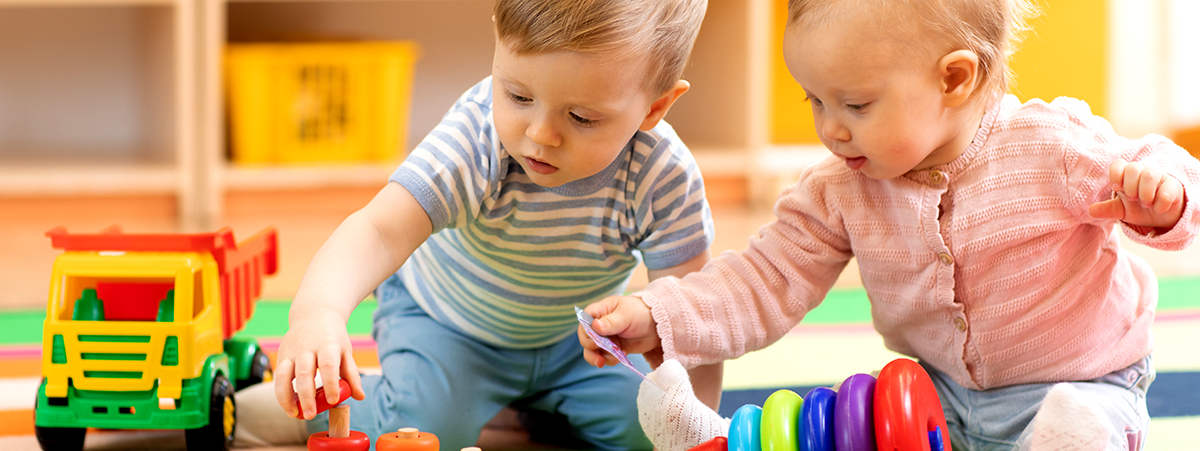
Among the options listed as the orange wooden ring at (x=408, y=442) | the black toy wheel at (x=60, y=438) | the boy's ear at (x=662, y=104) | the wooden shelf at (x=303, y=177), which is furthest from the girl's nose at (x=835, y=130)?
the wooden shelf at (x=303, y=177)

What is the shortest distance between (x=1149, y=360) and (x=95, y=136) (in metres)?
2.06

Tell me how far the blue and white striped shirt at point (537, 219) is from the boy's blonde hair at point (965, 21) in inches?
7.1

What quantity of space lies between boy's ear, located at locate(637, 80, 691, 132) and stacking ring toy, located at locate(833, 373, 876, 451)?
26 centimetres

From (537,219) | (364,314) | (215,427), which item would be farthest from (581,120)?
(364,314)

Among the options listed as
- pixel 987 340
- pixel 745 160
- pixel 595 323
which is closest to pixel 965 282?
pixel 987 340

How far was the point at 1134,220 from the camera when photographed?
2.20 ft

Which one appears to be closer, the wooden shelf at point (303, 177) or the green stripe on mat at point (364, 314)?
the green stripe on mat at point (364, 314)

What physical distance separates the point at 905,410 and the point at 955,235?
21 cm

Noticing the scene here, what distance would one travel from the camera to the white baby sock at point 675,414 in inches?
25.4

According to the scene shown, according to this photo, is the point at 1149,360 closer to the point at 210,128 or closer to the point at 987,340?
the point at 987,340

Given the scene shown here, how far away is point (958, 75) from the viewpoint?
691 millimetres

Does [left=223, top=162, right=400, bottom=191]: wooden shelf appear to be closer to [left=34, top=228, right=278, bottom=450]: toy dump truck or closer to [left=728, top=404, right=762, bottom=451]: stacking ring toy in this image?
[left=34, top=228, right=278, bottom=450]: toy dump truck

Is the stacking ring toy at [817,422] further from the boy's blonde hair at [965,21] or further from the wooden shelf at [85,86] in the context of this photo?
the wooden shelf at [85,86]

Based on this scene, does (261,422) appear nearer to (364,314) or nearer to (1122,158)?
(364,314)
